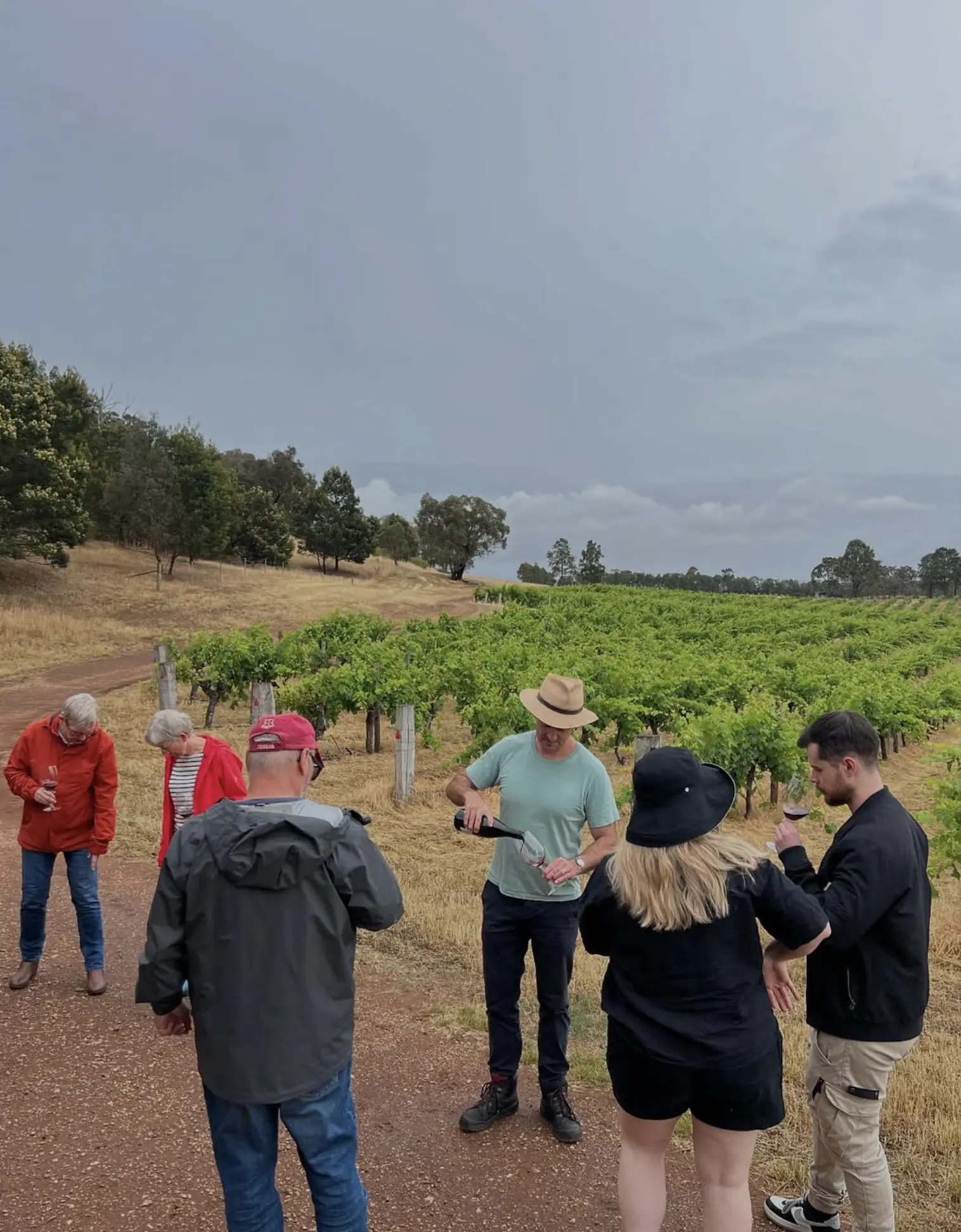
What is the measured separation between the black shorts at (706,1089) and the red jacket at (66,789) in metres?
3.32

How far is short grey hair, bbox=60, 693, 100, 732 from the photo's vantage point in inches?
172

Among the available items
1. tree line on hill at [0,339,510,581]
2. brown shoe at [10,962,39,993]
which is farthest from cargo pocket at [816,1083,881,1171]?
tree line on hill at [0,339,510,581]

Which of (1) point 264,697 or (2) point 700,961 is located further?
Result: (1) point 264,697

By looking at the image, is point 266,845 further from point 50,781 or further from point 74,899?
point 74,899

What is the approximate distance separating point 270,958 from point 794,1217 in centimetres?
227

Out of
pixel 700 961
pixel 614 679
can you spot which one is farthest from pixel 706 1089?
pixel 614 679

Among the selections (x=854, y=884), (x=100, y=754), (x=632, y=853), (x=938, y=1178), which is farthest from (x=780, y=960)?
(x=100, y=754)

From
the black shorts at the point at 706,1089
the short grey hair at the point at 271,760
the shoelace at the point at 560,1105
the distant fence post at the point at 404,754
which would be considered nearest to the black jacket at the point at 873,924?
the black shorts at the point at 706,1089

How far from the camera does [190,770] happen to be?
4.43 meters

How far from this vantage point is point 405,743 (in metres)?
9.24

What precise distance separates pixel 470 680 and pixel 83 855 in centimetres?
816

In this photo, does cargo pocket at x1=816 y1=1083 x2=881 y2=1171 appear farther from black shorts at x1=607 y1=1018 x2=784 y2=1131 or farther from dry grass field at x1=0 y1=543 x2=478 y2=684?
→ dry grass field at x1=0 y1=543 x2=478 y2=684

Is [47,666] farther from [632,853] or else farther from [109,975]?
[632,853]

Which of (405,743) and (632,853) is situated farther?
(405,743)
